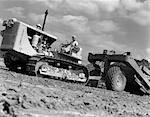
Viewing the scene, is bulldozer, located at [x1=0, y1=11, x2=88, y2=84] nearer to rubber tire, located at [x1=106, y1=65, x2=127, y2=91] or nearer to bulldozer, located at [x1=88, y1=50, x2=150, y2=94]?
bulldozer, located at [x1=88, y1=50, x2=150, y2=94]

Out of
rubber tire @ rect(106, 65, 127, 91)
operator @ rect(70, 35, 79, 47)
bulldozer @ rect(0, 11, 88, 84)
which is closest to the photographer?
rubber tire @ rect(106, 65, 127, 91)

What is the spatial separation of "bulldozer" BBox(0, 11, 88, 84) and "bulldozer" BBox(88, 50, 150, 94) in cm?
84

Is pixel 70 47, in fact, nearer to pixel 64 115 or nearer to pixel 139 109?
pixel 139 109

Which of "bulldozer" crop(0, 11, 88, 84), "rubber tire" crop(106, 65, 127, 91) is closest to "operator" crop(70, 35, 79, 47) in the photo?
"bulldozer" crop(0, 11, 88, 84)

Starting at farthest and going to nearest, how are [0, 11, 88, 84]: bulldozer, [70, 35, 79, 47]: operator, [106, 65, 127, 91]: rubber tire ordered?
[70, 35, 79, 47]: operator, [0, 11, 88, 84]: bulldozer, [106, 65, 127, 91]: rubber tire

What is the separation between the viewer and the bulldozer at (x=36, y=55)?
12979mm

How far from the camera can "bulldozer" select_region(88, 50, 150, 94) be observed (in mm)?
12594

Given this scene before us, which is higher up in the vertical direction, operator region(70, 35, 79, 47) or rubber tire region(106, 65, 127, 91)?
operator region(70, 35, 79, 47)

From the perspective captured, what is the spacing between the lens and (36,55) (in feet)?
43.0

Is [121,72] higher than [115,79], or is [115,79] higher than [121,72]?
[121,72]

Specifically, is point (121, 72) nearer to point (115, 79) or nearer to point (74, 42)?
point (115, 79)

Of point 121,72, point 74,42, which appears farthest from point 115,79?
point 74,42

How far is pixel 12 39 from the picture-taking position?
13.1 meters

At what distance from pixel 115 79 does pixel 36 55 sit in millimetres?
3793
